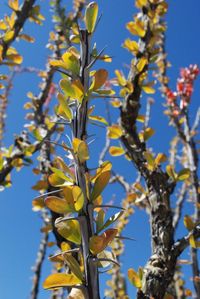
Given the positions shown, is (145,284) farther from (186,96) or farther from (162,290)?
(186,96)

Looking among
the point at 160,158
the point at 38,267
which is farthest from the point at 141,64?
the point at 38,267

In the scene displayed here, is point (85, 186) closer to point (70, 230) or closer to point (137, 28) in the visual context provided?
point (70, 230)

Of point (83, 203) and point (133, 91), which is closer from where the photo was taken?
point (83, 203)

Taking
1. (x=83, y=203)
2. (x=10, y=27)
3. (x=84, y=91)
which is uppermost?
(x=10, y=27)

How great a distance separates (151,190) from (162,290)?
0.48 metres

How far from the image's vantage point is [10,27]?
1.78m

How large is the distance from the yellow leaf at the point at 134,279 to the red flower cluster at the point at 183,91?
239cm

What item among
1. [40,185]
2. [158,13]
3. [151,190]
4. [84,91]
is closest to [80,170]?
[84,91]

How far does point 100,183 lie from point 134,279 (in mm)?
457

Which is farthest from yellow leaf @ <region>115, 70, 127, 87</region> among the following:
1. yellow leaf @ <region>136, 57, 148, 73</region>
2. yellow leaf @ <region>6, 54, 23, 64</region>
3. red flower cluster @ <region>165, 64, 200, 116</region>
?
red flower cluster @ <region>165, 64, 200, 116</region>

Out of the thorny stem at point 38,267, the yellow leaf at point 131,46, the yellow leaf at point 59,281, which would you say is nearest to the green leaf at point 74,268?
the yellow leaf at point 59,281

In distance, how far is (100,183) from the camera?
24.0 inches

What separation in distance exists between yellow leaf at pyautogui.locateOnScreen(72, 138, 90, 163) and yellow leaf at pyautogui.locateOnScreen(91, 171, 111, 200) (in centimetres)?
5

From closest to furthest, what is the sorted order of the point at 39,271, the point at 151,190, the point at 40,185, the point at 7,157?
the point at 151,190 → the point at 40,185 → the point at 7,157 → the point at 39,271
